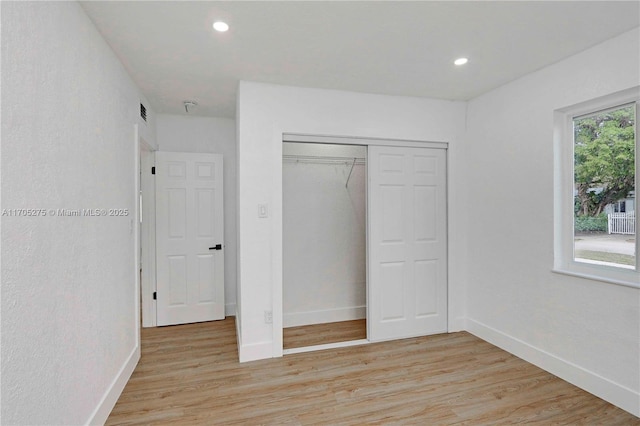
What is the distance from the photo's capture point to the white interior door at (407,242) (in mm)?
3508

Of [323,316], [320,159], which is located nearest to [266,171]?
[320,159]

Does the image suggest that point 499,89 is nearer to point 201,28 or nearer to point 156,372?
point 201,28

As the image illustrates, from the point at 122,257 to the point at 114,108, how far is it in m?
1.10

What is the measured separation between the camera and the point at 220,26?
83.9 inches

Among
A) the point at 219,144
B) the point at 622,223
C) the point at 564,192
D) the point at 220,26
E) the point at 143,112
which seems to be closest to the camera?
the point at 220,26

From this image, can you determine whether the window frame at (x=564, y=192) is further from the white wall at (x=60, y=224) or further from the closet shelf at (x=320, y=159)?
the white wall at (x=60, y=224)

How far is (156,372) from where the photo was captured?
285 cm

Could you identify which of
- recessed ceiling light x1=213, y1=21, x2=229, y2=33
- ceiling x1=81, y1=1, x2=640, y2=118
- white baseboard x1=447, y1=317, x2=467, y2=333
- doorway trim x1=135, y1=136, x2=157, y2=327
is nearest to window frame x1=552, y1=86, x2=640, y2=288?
ceiling x1=81, y1=1, x2=640, y2=118

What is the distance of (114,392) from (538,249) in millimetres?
3421

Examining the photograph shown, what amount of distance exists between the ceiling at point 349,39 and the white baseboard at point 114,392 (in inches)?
91.1

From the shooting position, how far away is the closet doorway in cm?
401

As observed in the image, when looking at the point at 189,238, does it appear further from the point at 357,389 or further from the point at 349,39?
the point at 349,39

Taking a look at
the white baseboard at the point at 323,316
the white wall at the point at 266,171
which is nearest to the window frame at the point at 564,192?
the white wall at the point at 266,171

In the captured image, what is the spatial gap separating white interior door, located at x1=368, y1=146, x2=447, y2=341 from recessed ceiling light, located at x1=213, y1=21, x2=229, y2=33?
71.1 inches
